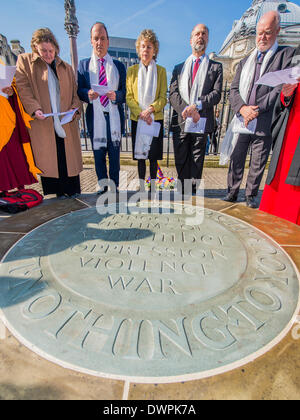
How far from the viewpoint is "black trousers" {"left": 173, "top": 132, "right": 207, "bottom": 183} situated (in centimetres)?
344

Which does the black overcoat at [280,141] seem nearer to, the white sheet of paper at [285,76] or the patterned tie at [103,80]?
the white sheet of paper at [285,76]

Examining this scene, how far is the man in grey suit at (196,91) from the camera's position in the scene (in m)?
3.16

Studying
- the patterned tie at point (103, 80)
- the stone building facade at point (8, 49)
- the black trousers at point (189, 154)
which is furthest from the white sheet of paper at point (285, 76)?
the stone building facade at point (8, 49)

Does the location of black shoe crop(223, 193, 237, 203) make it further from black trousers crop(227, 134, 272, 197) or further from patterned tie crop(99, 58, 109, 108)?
patterned tie crop(99, 58, 109, 108)

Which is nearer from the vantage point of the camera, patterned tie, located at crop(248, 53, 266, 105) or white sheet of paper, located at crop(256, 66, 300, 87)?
white sheet of paper, located at crop(256, 66, 300, 87)

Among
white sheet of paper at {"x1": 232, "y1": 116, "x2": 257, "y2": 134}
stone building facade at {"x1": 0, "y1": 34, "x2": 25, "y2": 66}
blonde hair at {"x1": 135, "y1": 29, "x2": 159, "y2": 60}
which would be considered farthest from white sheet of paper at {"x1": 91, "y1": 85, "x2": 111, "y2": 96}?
stone building facade at {"x1": 0, "y1": 34, "x2": 25, "y2": 66}

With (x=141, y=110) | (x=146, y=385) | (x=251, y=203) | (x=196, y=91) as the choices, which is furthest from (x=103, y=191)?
(x=146, y=385)

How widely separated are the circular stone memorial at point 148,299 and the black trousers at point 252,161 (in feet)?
3.93

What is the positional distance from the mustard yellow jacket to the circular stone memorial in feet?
6.33

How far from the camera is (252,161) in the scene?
3.15 metres

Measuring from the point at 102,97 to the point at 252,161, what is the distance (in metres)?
2.22

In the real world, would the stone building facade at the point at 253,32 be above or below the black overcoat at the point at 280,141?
above

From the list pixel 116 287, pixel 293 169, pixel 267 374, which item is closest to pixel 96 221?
pixel 116 287
